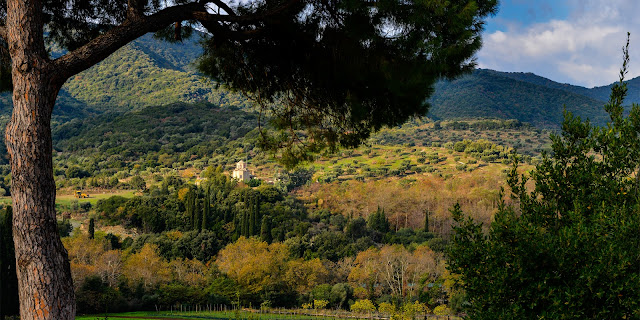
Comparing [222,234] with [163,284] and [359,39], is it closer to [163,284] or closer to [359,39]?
[163,284]

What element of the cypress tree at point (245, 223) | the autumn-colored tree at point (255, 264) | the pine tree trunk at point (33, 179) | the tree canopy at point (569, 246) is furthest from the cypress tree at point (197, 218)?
the tree canopy at point (569, 246)

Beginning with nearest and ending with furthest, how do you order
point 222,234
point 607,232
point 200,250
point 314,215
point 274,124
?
point 607,232 → point 274,124 → point 200,250 → point 222,234 → point 314,215

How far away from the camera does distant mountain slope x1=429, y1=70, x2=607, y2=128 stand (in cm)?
10844

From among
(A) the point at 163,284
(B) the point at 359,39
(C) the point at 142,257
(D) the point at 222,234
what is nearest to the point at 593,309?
(B) the point at 359,39

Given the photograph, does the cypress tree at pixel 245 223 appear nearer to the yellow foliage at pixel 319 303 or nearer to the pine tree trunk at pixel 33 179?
the yellow foliage at pixel 319 303

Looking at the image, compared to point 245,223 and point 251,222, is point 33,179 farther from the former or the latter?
point 245,223

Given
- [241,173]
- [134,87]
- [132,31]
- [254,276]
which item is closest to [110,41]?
[132,31]

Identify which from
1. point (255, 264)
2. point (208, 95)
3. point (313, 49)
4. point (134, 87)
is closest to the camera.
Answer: point (313, 49)

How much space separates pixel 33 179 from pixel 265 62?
2.29 m

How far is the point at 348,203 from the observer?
5291 cm

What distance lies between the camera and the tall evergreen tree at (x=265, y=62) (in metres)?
2.83

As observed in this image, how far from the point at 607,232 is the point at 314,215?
1727 inches

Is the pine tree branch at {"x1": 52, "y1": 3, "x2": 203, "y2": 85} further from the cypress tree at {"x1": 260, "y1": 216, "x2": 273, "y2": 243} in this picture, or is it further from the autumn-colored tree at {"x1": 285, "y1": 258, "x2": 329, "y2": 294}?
the cypress tree at {"x1": 260, "y1": 216, "x2": 273, "y2": 243}

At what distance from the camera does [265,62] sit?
4.53m
